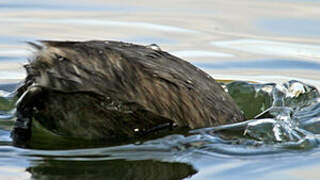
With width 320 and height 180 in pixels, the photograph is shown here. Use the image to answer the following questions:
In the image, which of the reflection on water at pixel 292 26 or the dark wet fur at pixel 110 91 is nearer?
the dark wet fur at pixel 110 91

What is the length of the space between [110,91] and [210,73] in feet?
11.3

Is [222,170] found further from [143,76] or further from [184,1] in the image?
[184,1]

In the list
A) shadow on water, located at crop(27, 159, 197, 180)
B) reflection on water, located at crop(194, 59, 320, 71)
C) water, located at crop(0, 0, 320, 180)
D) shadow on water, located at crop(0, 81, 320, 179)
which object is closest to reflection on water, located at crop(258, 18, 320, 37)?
water, located at crop(0, 0, 320, 180)

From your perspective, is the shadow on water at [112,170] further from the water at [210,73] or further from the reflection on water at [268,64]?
the reflection on water at [268,64]

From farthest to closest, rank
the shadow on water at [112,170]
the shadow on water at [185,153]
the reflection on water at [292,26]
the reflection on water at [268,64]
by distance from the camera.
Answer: the reflection on water at [292,26], the reflection on water at [268,64], the shadow on water at [185,153], the shadow on water at [112,170]

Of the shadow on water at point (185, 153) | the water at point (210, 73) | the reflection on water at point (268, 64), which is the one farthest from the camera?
the reflection on water at point (268, 64)

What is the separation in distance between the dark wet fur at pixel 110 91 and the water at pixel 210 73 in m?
0.15

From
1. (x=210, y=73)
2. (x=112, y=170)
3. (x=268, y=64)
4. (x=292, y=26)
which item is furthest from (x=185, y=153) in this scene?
(x=292, y=26)

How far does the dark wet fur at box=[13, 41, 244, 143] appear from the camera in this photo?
5629 millimetres

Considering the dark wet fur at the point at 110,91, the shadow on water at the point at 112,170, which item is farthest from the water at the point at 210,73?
the dark wet fur at the point at 110,91

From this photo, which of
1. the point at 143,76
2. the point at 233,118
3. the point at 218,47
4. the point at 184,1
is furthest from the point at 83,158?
the point at 184,1

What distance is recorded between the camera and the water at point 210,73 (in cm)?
566

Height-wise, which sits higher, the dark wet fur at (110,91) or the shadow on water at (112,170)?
the dark wet fur at (110,91)

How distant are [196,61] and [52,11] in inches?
100.0
